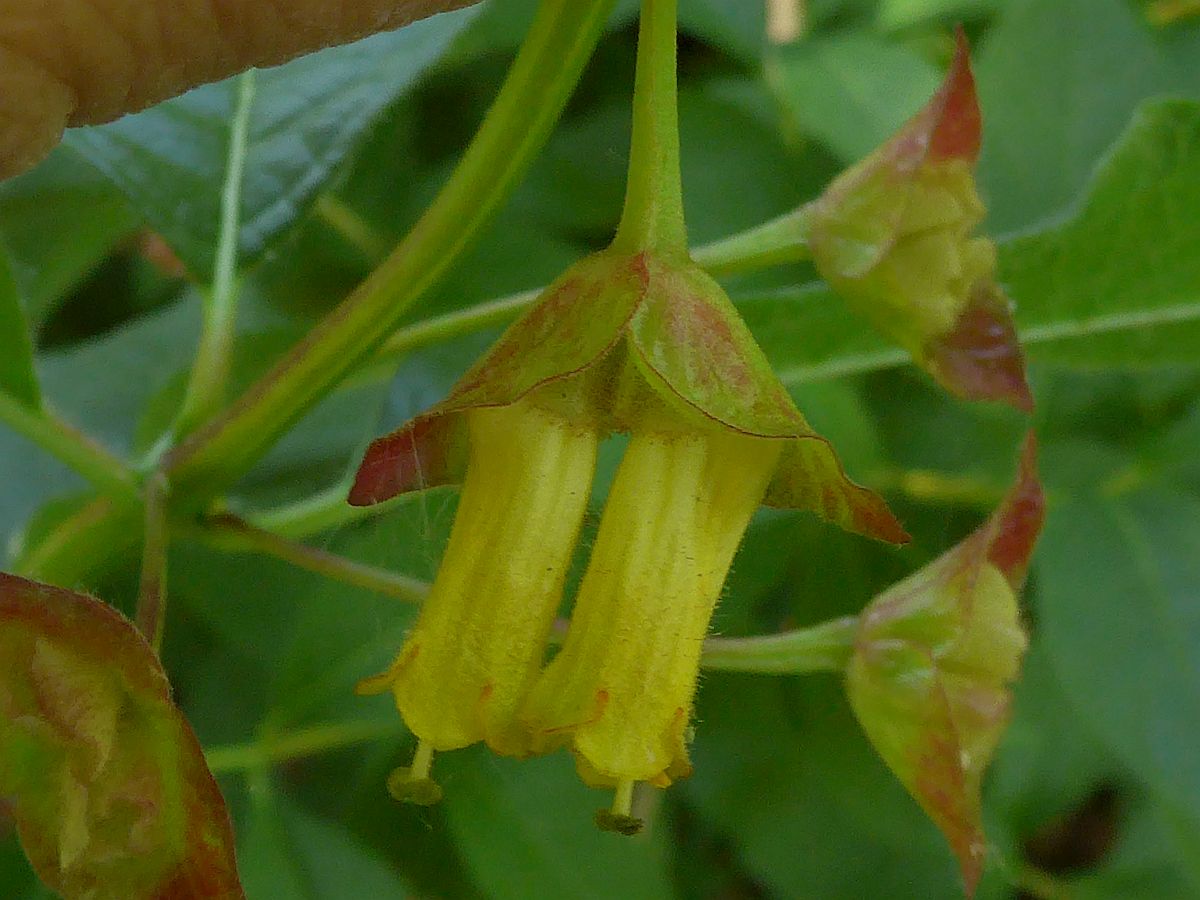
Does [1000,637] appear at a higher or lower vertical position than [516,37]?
lower

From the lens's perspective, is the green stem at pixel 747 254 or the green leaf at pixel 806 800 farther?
the green leaf at pixel 806 800

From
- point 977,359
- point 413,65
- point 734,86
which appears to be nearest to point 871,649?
point 977,359

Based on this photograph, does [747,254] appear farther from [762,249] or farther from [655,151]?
[655,151]

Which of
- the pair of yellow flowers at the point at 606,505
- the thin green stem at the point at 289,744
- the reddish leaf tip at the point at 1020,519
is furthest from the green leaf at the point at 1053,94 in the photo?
the pair of yellow flowers at the point at 606,505

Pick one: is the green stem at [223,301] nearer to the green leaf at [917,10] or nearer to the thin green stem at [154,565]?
the thin green stem at [154,565]

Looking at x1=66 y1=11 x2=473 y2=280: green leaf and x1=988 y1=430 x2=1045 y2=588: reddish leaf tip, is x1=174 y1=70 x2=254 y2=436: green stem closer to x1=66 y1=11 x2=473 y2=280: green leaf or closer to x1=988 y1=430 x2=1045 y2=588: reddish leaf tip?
x1=66 y1=11 x2=473 y2=280: green leaf

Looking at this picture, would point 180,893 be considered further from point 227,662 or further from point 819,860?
point 819,860

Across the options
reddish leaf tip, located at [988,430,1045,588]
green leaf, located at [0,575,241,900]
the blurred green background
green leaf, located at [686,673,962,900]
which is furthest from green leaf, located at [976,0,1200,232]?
green leaf, located at [0,575,241,900]
